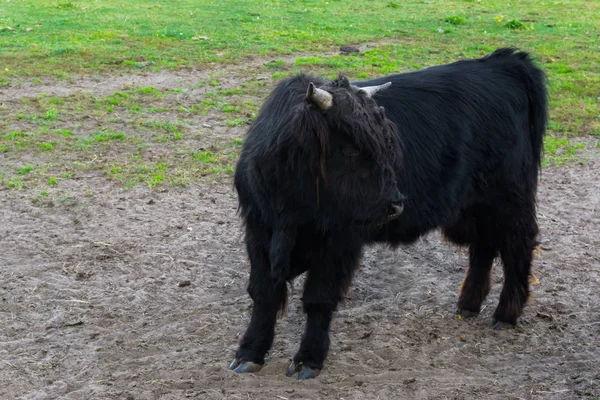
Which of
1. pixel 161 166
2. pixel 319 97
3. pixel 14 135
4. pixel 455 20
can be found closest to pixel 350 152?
pixel 319 97

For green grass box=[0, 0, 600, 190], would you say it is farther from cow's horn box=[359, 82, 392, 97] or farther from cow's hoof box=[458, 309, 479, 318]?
cow's horn box=[359, 82, 392, 97]

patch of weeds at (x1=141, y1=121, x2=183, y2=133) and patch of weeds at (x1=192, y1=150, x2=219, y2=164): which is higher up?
patch of weeds at (x1=141, y1=121, x2=183, y2=133)

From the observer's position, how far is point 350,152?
454 cm

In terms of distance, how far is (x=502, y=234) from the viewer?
5801mm

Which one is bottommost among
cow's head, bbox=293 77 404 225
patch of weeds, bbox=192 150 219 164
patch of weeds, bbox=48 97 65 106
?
patch of weeds, bbox=192 150 219 164

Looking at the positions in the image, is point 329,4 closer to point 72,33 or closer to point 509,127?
point 72,33

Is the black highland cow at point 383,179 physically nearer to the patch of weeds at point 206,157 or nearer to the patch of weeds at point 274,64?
the patch of weeds at point 206,157

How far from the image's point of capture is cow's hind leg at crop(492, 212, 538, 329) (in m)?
5.78

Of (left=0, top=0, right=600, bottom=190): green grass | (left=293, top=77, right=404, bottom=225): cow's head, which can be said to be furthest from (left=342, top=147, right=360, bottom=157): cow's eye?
(left=0, top=0, right=600, bottom=190): green grass

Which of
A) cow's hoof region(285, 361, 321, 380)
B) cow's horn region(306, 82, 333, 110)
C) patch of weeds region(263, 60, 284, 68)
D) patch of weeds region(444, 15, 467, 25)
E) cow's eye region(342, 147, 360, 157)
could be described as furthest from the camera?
patch of weeds region(444, 15, 467, 25)

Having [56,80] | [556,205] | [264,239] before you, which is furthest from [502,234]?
[56,80]

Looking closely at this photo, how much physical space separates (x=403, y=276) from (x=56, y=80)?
23.5 feet

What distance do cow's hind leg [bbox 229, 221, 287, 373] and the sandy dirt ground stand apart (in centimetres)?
11

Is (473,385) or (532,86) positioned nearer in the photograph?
(473,385)
